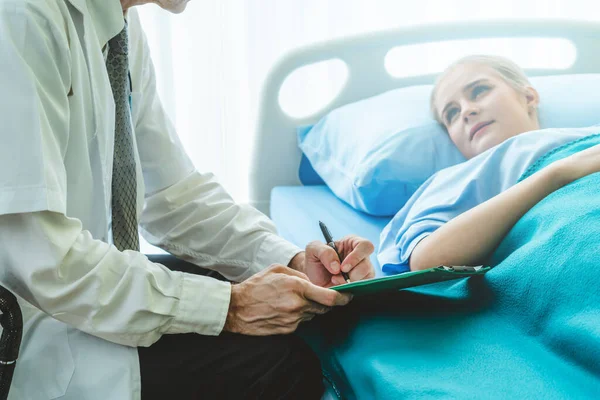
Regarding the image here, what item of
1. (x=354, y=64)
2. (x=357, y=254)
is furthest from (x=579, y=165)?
(x=354, y=64)

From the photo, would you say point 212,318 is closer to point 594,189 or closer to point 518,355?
point 518,355

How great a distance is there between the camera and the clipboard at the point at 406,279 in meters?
0.90

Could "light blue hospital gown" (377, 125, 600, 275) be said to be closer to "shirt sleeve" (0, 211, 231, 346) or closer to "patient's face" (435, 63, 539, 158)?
"patient's face" (435, 63, 539, 158)

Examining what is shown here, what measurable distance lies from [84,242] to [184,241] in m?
0.48

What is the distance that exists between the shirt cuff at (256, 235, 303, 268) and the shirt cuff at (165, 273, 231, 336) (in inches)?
12.4

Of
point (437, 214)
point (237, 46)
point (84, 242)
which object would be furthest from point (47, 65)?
point (237, 46)

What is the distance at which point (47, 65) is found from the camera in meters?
0.98

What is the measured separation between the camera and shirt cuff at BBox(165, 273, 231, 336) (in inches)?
39.4

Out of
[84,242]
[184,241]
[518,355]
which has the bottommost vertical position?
[184,241]

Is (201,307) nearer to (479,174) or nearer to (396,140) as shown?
(479,174)

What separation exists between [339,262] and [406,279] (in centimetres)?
31

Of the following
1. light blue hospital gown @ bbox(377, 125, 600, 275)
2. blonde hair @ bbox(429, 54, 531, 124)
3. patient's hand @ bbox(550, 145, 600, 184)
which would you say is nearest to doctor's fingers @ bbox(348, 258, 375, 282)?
light blue hospital gown @ bbox(377, 125, 600, 275)

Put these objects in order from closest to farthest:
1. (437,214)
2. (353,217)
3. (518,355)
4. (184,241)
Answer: (518,355)
(437,214)
(184,241)
(353,217)

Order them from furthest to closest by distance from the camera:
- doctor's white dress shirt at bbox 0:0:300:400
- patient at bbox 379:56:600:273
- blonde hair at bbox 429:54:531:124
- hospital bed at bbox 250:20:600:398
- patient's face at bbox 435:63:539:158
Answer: hospital bed at bbox 250:20:600:398, blonde hair at bbox 429:54:531:124, patient's face at bbox 435:63:539:158, patient at bbox 379:56:600:273, doctor's white dress shirt at bbox 0:0:300:400
